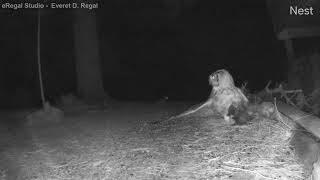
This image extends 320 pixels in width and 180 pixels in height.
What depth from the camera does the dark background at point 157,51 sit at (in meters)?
16.0

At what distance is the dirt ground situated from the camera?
3.59 m

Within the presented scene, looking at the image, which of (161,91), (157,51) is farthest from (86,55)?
(157,51)

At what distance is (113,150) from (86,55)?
5.98 meters

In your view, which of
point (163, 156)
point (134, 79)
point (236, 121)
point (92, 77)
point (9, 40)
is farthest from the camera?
point (134, 79)

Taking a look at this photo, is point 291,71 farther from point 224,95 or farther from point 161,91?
point 161,91

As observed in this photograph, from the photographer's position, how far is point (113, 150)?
436cm

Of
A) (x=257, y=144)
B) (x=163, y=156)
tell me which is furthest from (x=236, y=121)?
(x=163, y=156)

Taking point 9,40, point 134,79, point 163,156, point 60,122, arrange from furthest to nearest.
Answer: point 134,79 → point 9,40 → point 60,122 → point 163,156

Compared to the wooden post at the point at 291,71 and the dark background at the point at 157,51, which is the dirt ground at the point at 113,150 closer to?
the wooden post at the point at 291,71

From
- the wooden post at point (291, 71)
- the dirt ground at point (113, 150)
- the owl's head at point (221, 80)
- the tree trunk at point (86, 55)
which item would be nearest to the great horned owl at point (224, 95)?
the owl's head at point (221, 80)

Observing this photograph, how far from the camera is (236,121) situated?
5.27 metres

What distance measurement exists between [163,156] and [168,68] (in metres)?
13.8

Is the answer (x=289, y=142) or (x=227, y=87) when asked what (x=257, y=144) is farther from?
(x=227, y=87)

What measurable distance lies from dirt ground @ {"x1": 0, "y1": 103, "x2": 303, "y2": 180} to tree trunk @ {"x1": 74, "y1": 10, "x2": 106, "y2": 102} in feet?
10.9
